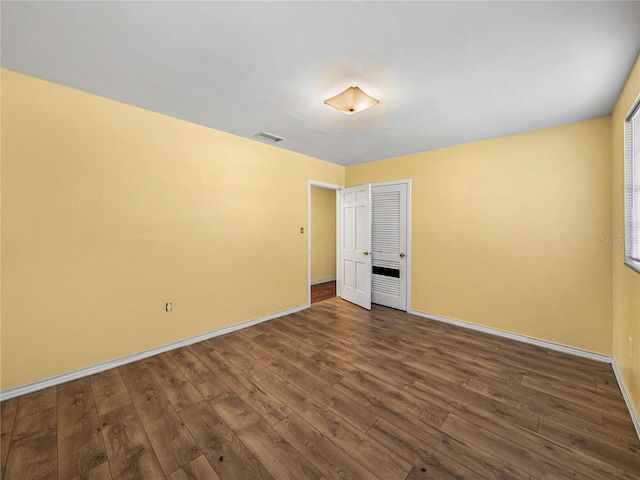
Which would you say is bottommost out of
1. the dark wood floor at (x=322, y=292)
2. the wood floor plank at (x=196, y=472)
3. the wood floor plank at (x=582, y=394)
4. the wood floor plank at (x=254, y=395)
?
the wood floor plank at (x=196, y=472)

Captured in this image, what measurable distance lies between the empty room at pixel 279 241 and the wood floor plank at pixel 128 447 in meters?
0.02

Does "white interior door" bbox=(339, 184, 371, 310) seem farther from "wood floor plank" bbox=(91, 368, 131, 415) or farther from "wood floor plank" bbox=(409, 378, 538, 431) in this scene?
"wood floor plank" bbox=(91, 368, 131, 415)

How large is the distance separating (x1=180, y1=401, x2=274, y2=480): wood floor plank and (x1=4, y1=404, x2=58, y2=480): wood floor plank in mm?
729

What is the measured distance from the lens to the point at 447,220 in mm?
3809

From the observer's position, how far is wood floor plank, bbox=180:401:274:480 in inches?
59.2

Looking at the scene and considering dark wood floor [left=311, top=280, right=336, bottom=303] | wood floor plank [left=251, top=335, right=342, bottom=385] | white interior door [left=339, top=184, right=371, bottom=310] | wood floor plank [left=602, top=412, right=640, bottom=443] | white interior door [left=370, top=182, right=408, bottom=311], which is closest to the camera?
wood floor plank [left=602, top=412, right=640, bottom=443]

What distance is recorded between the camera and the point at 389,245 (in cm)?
451

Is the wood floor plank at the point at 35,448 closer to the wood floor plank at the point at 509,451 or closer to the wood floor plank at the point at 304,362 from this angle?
the wood floor plank at the point at 304,362

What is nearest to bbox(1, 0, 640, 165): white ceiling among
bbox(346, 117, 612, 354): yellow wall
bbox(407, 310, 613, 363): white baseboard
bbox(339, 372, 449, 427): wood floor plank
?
bbox(346, 117, 612, 354): yellow wall

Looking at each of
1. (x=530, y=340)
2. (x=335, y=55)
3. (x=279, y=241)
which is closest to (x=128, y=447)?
(x=279, y=241)

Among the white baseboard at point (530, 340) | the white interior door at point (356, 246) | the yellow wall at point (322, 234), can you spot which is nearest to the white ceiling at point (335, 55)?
the white interior door at point (356, 246)

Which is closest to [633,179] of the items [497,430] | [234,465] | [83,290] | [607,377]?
[607,377]

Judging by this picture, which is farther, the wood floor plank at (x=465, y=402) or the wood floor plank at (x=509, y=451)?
the wood floor plank at (x=465, y=402)

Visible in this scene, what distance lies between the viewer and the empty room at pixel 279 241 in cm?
158
